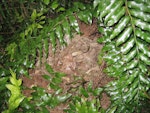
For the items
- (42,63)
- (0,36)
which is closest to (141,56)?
(42,63)

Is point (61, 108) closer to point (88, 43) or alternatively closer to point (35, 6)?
point (88, 43)

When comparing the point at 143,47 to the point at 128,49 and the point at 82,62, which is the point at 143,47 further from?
the point at 82,62

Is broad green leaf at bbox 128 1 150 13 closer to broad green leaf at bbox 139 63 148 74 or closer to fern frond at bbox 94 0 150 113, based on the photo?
fern frond at bbox 94 0 150 113

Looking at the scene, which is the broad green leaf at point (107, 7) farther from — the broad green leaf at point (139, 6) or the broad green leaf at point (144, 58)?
the broad green leaf at point (144, 58)

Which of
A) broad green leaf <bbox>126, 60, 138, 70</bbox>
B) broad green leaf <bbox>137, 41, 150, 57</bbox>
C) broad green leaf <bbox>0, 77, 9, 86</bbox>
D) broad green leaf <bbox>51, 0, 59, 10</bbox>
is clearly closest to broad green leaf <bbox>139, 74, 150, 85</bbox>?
broad green leaf <bbox>126, 60, 138, 70</bbox>

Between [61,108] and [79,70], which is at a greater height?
[79,70]

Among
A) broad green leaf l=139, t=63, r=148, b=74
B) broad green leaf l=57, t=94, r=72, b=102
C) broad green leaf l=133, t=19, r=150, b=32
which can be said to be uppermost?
broad green leaf l=133, t=19, r=150, b=32

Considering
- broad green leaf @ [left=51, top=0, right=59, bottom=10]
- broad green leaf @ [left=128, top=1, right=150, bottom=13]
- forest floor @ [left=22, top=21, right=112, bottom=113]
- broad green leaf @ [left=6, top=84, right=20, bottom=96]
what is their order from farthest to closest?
forest floor @ [left=22, top=21, right=112, bottom=113], broad green leaf @ [left=51, top=0, right=59, bottom=10], broad green leaf @ [left=6, top=84, right=20, bottom=96], broad green leaf @ [left=128, top=1, right=150, bottom=13]

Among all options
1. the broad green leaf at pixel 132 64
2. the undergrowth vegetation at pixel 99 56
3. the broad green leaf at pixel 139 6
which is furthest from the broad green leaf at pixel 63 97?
the broad green leaf at pixel 139 6

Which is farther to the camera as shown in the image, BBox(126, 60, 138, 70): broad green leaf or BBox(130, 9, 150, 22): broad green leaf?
BBox(126, 60, 138, 70): broad green leaf
